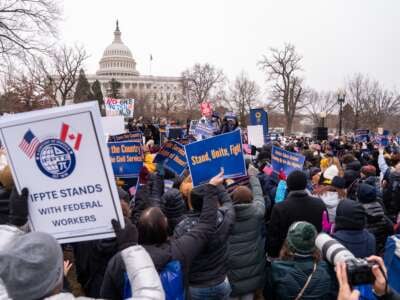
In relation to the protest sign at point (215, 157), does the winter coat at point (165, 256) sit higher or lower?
lower

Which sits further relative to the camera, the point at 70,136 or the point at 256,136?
the point at 256,136

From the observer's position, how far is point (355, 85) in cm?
6197

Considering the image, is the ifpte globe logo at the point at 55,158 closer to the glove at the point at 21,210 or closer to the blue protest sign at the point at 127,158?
the glove at the point at 21,210

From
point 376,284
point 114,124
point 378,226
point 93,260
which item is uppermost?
point 114,124

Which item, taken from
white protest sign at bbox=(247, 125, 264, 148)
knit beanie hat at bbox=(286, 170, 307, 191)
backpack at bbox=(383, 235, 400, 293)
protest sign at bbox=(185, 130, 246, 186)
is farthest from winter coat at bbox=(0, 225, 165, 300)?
white protest sign at bbox=(247, 125, 264, 148)

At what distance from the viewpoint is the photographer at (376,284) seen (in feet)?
6.08

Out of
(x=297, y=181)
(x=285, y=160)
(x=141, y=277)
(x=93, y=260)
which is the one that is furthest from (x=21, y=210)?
(x=285, y=160)

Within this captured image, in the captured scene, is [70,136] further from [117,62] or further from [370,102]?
[117,62]

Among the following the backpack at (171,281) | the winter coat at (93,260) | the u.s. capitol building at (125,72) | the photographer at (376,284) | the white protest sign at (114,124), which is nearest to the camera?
the photographer at (376,284)

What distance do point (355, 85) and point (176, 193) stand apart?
63920 millimetres

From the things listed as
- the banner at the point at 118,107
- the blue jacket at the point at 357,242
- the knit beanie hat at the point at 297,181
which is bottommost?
the blue jacket at the point at 357,242

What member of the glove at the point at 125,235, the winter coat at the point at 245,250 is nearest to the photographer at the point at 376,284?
the glove at the point at 125,235

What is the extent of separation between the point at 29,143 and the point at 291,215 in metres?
2.81

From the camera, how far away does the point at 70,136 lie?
2.17 meters
